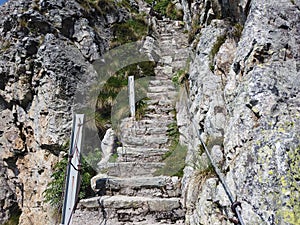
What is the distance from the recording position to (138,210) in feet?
12.3

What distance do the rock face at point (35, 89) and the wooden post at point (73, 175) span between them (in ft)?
6.60

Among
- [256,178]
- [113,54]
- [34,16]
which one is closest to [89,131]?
[113,54]

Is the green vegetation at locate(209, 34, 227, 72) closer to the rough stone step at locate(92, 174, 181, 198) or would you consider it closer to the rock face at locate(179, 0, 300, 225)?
the rock face at locate(179, 0, 300, 225)

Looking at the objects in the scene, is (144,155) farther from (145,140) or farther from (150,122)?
(150,122)

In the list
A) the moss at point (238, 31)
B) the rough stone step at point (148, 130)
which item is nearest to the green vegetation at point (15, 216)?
the rough stone step at point (148, 130)

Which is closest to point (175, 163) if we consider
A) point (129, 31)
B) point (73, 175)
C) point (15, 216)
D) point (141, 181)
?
point (141, 181)

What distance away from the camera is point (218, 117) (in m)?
3.27

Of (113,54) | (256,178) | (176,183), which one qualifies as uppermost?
(113,54)

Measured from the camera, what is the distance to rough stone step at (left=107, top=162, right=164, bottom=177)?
4.62 meters

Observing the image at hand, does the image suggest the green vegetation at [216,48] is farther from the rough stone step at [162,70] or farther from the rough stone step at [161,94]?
the rough stone step at [162,70]

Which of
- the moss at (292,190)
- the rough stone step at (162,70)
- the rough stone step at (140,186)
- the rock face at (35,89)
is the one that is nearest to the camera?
the moss at (292,190)

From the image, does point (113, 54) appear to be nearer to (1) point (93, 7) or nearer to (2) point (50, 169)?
(1) point (93, 7)

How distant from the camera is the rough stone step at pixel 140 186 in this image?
13.2 ft

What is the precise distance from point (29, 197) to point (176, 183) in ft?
12.3
